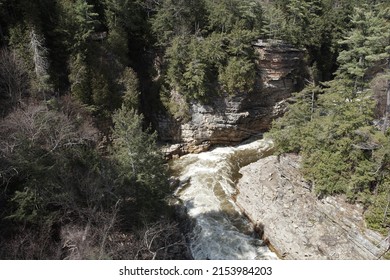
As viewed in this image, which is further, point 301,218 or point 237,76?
point 237,76

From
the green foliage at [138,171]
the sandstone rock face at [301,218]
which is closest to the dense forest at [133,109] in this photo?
the green foliage at [138,171]

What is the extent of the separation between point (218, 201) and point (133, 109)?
386 inches

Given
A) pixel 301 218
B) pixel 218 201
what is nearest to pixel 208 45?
pixel 218 201

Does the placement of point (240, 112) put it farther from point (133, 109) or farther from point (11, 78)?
point (11, 78)

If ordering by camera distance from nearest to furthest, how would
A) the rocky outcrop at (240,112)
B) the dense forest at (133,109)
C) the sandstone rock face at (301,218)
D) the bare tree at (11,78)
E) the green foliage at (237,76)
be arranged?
the dense forest at (133,109)
the sandstone rock face at (301,218)
the bare tree at (11,78)
the green foliage at (237,76)
the rocky outcrop at (240,112)

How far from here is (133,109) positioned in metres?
22.2

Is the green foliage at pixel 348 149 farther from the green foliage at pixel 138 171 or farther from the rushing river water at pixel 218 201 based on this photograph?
the green foliage at pixel 138 171

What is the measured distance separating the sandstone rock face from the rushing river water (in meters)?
1.02

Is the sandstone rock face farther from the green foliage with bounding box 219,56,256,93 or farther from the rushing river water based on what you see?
the green foliage with bounding box 219,56,256,93

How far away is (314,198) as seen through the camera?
17656 mm

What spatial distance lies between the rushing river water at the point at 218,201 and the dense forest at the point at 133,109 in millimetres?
1557

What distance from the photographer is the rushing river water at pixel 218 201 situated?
16.8 meters

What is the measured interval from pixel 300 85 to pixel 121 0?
20.2 meters

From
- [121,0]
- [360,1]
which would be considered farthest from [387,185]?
[360,1]
